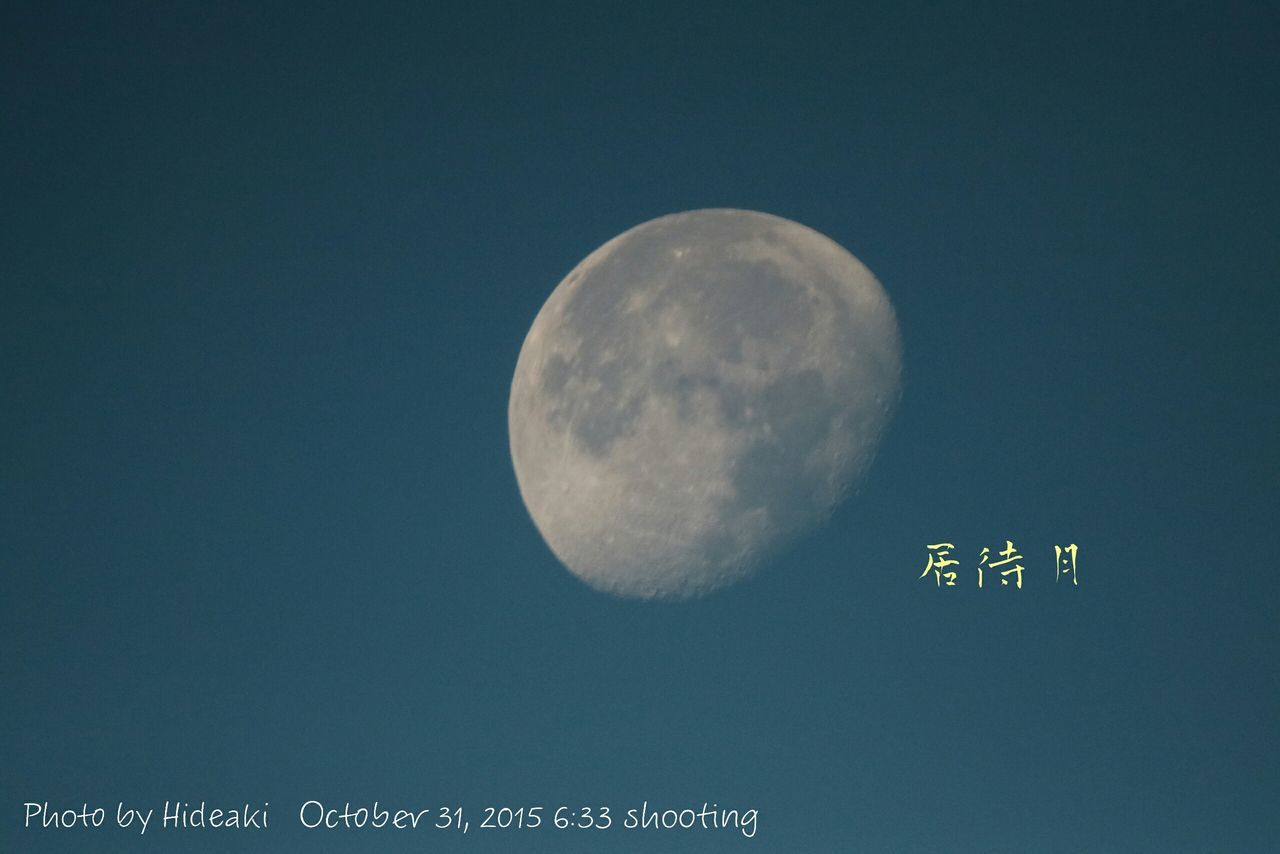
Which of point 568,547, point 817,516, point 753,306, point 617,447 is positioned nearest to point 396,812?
point 568,547

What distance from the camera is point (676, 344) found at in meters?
4.50

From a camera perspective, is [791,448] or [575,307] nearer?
[791,448]

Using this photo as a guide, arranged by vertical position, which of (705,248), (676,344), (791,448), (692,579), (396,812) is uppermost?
A: (705,248)

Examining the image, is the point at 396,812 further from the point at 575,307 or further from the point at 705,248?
the point at 705,248

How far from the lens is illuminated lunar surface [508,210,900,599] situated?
4422mm

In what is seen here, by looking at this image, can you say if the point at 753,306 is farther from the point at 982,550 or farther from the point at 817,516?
the point at 982,550

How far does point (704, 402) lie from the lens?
4.43m

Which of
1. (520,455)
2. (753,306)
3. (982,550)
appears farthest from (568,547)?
(982,550)

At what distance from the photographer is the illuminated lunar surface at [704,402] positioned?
4.42m

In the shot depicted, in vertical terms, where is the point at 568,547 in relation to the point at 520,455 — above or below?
below

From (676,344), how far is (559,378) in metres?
0.48

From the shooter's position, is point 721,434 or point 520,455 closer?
point 721,434

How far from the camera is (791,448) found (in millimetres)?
4414

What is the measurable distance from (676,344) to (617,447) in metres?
0.43
